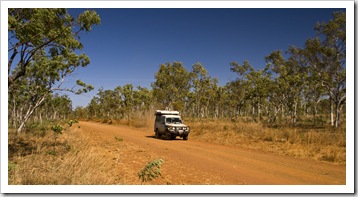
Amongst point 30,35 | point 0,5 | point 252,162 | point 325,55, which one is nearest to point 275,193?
point 252,162

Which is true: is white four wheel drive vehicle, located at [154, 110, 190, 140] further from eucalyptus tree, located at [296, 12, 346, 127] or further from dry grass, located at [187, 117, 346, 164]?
eucalyptus tree, located at [296, 12, 346, 127]

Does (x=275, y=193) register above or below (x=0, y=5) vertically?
below

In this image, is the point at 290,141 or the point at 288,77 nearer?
the point at 290,141

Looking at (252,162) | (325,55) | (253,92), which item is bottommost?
(252,162)

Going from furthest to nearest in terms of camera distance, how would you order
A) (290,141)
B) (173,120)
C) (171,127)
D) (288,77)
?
1. (288,77)
2. (173,120)
3. (171,127)
4. (290,141)

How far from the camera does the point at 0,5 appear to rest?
7883 millimetres

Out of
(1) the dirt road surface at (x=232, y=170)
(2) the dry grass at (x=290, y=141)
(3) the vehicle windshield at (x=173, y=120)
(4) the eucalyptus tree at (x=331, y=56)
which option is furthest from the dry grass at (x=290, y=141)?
(4) the eucalyptus tree at (x=331, y=56)

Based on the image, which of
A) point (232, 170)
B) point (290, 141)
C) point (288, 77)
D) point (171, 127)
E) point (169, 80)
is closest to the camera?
point (232, 170)

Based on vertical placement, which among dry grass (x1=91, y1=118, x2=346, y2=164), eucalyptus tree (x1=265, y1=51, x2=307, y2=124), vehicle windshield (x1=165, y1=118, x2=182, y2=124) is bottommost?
dry grass (x1=91, y1=118, x2=346, y2=164)

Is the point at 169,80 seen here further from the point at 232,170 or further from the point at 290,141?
the point at 232,170

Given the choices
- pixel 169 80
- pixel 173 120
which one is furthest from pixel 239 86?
pixel 173 120

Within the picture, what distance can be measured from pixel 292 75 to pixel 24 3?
39371 mm

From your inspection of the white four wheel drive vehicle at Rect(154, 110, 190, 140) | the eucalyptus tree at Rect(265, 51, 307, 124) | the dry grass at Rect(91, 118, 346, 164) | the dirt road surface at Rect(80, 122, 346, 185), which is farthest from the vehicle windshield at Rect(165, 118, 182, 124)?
the eucalyptus tree at Rect(265, 51, 307, 124)

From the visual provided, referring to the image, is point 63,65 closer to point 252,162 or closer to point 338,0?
point 252,162
